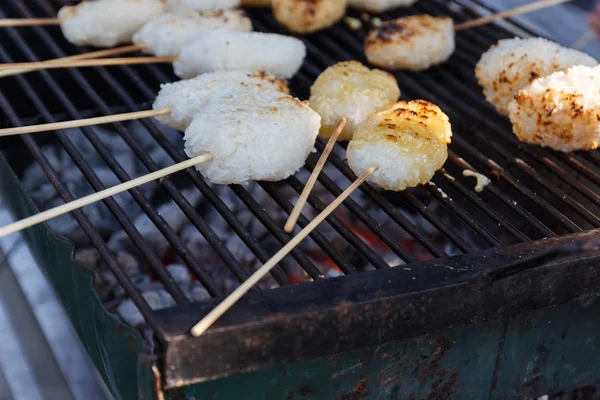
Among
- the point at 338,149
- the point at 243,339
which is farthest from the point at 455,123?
the point at 243,339

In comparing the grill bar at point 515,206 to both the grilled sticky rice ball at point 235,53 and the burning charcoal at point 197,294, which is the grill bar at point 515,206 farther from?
the burning charcoal at point 197,294

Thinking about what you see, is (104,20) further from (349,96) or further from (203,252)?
(349,96)

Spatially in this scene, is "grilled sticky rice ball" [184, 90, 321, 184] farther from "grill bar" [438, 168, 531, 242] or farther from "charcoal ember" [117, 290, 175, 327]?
"charcoal ember" [117, 290, 175, 327]

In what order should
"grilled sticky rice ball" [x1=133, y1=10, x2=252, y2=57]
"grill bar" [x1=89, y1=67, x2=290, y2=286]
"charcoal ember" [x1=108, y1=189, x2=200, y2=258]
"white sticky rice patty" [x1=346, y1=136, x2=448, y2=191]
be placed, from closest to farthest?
"grill bar" [x1=89, y1=67, x2=290, y2=286] < "white sticky rice patty" [x1=346, y1=136, x2=448, y2=191] < "charcoal ember" [x1=108, y1=189, x2=200, y2=258] < "grilled sticky rice ball" [x1=133, y1=10, x2=252, y2=57]

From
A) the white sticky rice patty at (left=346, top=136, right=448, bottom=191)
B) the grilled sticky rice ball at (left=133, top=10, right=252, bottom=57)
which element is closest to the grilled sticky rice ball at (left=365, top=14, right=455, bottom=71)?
the grilled sticky rice ball at (left=133, top=10, right=252, bottom=57)

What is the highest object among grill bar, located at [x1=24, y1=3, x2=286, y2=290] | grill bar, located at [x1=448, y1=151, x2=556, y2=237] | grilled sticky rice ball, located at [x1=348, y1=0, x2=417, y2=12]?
grill bar, located at [x1=24, y1=3, x2=286, y2=290]

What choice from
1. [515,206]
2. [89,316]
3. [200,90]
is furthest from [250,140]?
[515,206]

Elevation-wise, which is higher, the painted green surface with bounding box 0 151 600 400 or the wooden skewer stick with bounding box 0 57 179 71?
the wooden skewer stick with bounding box 0 57 179 71
